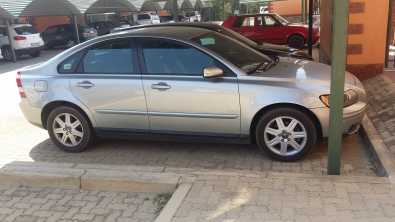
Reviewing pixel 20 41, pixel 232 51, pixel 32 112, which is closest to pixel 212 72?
pixel 232 51

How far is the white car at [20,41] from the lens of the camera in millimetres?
22078

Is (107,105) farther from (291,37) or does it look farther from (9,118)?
(291,37)

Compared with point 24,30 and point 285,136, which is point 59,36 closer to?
point 24,30

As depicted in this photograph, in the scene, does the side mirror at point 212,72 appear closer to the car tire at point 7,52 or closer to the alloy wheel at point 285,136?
the alloy wheel at point 285,136

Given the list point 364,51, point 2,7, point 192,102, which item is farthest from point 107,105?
point 2,7

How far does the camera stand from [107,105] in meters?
5.91

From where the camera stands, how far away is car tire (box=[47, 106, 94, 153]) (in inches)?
240

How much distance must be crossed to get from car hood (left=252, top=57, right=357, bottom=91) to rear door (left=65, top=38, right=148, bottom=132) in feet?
5.04

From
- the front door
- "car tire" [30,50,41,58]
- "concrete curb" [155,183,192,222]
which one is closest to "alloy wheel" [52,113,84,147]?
the front door

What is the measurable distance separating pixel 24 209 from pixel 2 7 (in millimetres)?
20552

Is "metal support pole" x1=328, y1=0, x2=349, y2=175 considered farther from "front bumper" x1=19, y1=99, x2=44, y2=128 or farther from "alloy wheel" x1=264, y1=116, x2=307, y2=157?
"front bumper" x1=19, y1=99, x2=44, y2=128

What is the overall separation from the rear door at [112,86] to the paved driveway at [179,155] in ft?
1.37

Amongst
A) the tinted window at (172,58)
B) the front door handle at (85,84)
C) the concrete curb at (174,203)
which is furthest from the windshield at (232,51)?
the concrete curb at (174,203)

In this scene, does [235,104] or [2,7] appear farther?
[2,7]
